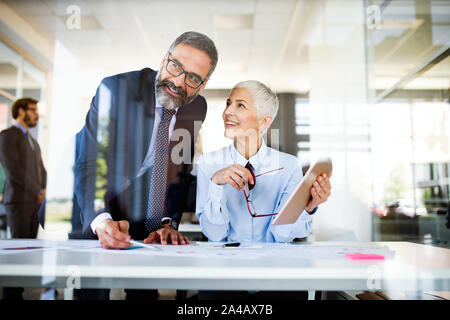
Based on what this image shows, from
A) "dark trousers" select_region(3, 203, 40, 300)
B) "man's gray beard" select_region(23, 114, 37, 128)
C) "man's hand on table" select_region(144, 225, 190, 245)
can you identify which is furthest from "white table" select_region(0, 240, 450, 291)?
"man's gray beard" select_region(23, 114, 37, 128)

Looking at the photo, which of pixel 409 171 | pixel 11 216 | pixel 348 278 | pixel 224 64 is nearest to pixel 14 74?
pixel 11 216

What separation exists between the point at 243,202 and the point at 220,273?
0.68 m

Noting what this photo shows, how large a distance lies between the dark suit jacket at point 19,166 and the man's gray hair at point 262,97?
127 centimetres

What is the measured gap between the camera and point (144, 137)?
1634 mm

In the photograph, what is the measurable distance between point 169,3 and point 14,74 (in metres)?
1.22

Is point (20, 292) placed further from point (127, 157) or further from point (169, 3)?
point (169, 3)

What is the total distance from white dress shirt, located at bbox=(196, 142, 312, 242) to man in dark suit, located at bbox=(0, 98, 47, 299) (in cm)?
104

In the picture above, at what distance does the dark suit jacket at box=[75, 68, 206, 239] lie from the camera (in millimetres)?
1627

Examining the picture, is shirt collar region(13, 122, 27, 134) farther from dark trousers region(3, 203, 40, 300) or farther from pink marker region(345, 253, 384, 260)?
pink marker region(345, 253, 384, 260)

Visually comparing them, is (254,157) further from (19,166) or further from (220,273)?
(19,166)

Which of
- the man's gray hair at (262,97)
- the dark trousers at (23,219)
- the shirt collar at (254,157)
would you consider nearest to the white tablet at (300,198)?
the shirt collar at (254,157)

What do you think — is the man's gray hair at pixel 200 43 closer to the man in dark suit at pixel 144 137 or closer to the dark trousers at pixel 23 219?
the man in dark suit at pixel 144 137

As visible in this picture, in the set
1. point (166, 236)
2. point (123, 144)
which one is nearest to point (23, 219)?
point (123, 144)

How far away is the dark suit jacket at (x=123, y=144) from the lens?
1627mm
